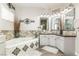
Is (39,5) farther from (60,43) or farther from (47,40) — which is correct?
(60,43)

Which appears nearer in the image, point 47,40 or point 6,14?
point 6,14

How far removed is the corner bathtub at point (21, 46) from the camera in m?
1.32

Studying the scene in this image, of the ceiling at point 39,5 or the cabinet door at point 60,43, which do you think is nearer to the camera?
the ceiling at point 39,5

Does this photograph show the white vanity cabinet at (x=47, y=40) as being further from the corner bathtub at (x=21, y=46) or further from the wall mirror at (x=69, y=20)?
the wall mirror at (x=69, y=20)

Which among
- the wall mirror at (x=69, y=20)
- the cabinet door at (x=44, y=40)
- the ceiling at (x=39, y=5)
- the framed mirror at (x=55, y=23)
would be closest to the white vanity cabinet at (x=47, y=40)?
the cabinet door at (x=44, y=40)

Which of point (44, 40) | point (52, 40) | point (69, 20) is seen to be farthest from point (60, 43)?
point (69, 20)

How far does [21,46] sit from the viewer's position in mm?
1426

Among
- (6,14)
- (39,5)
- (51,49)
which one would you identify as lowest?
(51,49)

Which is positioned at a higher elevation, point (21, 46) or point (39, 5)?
point (39, 5)

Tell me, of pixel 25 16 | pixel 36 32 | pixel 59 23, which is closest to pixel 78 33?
pixel 59 23

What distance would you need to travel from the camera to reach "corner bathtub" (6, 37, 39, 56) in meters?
1.32

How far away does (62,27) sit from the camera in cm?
143

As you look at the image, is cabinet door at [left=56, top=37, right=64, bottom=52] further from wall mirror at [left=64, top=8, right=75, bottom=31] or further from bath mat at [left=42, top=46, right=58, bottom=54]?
wall mirror at [left=64, top=8, right=75, bottom=31]

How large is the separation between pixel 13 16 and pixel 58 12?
2.19 feet
